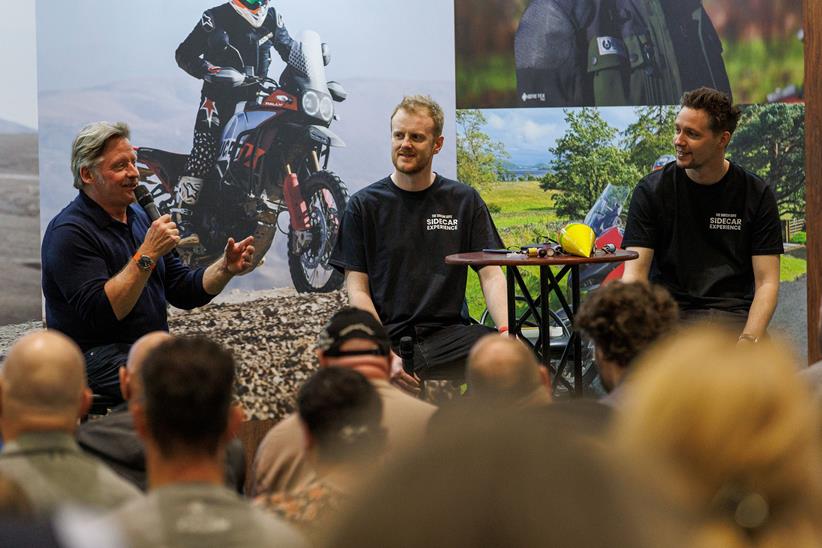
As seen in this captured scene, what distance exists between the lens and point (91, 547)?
1143 mm

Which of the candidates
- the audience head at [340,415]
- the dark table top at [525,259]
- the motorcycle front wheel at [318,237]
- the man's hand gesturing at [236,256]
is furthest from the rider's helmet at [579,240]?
the audience head at [340,415]

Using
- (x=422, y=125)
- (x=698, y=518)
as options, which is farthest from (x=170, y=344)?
(x=422, y=125)

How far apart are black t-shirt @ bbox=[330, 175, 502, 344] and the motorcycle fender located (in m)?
1.64

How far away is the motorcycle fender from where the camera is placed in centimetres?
568

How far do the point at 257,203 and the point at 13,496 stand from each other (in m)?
4.09

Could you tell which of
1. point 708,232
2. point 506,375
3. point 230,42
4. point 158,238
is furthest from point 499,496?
point 230,42

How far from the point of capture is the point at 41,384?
6.35ft

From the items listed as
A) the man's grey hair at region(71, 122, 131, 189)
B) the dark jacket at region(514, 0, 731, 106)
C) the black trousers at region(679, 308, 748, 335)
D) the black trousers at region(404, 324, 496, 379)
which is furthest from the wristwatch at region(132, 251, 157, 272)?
the dark jacket at region(514, 0, 731, 106)

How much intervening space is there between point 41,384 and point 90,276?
1.56m

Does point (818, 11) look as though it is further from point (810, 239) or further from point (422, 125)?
point (422, 125)

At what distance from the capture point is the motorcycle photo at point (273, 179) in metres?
5.67

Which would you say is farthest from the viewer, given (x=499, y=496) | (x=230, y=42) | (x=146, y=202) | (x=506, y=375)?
(x=230, y=42)

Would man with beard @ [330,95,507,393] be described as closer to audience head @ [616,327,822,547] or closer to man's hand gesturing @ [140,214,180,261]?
man's hand gesturing @ [140,214,180,261]

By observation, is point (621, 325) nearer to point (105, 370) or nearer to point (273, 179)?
point (105, 370)
